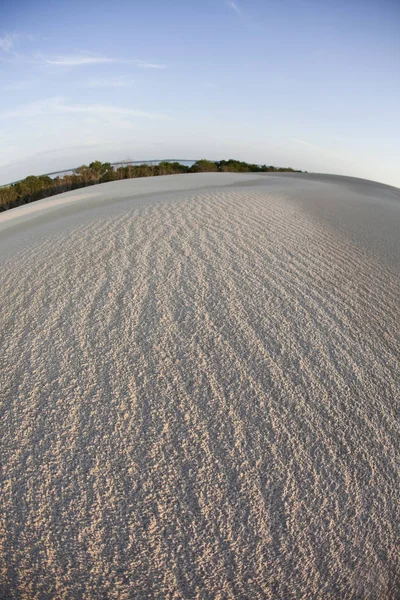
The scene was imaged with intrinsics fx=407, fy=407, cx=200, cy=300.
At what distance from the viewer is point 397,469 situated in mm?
939

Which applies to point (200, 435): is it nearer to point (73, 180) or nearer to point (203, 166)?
point (73, 180)

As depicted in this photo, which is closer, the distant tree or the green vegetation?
the green vegetation

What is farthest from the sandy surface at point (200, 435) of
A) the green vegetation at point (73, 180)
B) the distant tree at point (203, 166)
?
the distant tree at point (203, 166)

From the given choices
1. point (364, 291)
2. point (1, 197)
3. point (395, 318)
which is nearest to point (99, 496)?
point (395, 318)

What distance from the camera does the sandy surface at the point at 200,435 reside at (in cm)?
80

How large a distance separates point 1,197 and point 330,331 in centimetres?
942

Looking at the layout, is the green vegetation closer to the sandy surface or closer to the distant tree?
the distant tree

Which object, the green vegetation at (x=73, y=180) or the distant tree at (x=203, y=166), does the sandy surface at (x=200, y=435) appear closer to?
the green vegetation at (x=73, y=180)

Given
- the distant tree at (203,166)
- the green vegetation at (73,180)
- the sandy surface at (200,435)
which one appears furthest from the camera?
the distant tree at (203,166)

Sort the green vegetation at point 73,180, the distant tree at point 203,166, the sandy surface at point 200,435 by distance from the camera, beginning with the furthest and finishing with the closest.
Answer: the distant tree at point 203,166
the green vegetation at point 73,180
the sandy surface at point 200,435

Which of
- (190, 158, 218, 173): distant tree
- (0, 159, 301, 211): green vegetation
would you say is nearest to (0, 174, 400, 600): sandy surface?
(0, 159, 301, 211): green vegetation

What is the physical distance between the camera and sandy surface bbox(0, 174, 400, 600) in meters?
0.80

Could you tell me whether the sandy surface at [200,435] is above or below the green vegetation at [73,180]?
below

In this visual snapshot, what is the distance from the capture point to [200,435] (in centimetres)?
98
